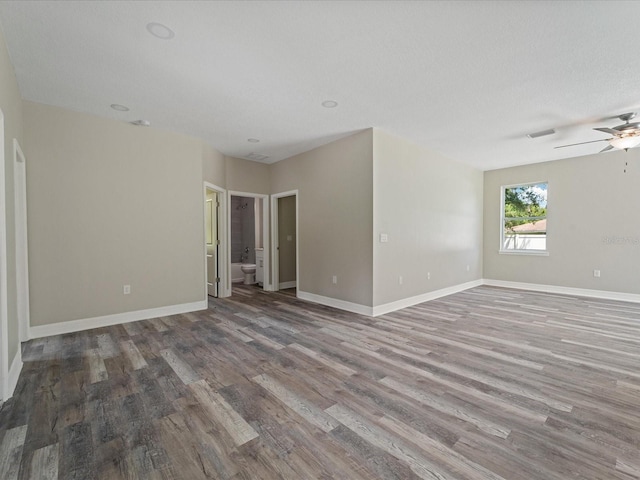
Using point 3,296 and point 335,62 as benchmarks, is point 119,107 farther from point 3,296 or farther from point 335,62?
point 335,62

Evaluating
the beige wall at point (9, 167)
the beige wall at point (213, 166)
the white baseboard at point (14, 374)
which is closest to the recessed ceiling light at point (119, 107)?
the beige wall at point (9, 167)

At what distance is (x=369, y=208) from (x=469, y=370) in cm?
248

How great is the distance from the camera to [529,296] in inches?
230

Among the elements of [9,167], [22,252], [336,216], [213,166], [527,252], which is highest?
[213,166]

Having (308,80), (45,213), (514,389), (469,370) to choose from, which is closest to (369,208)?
(308,80)

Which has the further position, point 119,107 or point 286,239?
point 286,239

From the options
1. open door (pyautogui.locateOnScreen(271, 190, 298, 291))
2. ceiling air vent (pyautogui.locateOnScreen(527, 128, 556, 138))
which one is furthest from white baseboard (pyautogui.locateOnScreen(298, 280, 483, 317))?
ceiling air vent (pyautogui.locateOnScreen(527, 128, 556, 138))

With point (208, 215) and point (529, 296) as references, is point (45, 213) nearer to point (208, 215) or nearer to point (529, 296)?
point (208, 215)

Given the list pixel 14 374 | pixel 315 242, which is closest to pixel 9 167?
pixel 14 374

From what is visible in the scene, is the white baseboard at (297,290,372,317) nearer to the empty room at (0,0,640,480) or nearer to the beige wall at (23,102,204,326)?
the empty room at (0,0,640,480)

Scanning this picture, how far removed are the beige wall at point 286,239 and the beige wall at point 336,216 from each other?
0.82 meters

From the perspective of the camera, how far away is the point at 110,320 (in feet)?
12.9

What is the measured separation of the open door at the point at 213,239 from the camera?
5.63m

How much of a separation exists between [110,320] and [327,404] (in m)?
3.42
